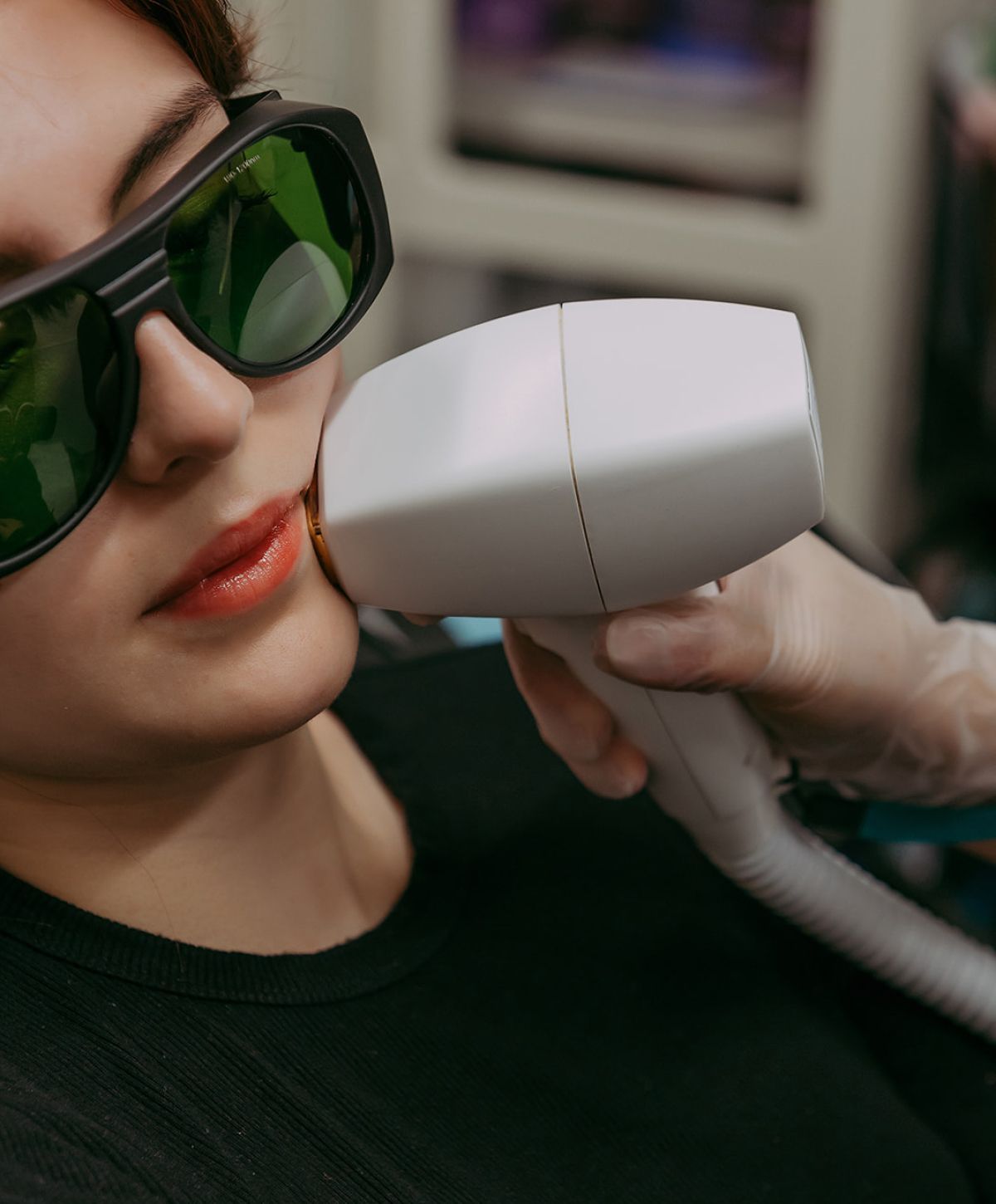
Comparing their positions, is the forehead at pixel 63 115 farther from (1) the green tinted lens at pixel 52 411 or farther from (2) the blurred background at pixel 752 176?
(2) the blurred background at pixel 752 176

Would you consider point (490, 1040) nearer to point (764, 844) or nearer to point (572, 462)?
point (764, 844)

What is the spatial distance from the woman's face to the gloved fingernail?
0.14 metres

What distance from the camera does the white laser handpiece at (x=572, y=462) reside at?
607 mm

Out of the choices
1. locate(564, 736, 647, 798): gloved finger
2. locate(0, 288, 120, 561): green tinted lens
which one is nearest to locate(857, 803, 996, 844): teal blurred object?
locate(564, 736, 647, 798): gloved finger

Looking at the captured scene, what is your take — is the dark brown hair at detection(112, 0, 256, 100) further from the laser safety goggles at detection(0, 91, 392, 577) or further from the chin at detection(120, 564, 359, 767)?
the chin at detection(120, 564, 359, 767)

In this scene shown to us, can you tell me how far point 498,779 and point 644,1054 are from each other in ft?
0.74

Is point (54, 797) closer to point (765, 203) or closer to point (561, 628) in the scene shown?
point (561, 628)

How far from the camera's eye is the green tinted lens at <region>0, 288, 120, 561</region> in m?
0.58

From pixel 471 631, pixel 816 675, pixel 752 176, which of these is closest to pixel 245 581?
pixel 816 675

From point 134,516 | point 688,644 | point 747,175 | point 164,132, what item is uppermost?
point 164,132

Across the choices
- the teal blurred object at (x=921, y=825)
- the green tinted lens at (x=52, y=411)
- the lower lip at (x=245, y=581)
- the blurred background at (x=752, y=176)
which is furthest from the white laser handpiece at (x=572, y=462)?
the blurred background at (x=752, y=176)

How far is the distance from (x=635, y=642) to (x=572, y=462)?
5.3 inches

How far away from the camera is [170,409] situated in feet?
2.04

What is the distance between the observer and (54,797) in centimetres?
71
